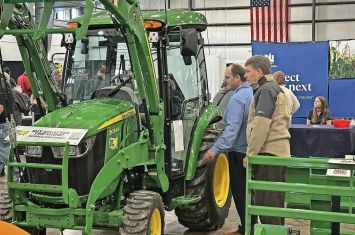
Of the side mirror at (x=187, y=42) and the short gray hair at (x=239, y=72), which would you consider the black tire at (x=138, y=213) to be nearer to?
the side mirror at (x=187, y=42)

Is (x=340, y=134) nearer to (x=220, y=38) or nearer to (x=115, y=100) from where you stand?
(x=115, y=100)

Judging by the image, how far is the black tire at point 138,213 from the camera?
188 inches

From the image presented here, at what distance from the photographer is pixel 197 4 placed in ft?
63.2

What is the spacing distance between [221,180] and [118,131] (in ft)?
7.02

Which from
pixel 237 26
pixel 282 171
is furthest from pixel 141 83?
pixel 237 26

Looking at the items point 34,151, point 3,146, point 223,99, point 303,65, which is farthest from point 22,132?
point 303,65

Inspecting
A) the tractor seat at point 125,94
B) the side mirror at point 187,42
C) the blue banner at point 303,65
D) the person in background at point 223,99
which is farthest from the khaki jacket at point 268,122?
the blue banner at point 303,65

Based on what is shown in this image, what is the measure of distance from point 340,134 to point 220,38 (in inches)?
423

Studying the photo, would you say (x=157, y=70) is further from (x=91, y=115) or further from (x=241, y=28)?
(x=241, y=28)

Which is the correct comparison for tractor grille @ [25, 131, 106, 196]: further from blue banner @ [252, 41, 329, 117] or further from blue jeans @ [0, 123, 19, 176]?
blue banner @ [252, 41, 329, 117]

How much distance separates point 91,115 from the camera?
5031 millimetres

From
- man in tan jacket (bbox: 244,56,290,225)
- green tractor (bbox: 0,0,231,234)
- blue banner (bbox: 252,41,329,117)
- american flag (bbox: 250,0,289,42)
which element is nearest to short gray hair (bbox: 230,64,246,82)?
green tractor (bbox: 0,0,231,234)

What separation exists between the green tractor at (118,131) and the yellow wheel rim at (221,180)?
8 cm

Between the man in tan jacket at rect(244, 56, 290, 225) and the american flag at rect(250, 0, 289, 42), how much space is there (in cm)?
1114
